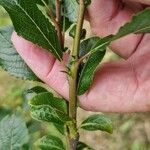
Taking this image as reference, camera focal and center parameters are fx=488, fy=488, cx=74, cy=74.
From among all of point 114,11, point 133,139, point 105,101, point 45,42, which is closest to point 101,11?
point 114,11

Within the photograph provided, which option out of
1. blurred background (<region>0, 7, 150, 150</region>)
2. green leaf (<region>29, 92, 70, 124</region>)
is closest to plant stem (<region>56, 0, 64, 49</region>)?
green leaf (<region>29, 92, 70, 124</region>)

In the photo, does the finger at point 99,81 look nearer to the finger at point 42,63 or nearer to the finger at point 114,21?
the finger at point 42,63

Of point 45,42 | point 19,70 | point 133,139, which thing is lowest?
point 133,139

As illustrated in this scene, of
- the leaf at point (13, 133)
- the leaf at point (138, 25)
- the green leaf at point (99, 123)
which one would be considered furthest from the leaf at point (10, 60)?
the leaf at point (138, 25)

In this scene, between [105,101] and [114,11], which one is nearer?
[105,101]

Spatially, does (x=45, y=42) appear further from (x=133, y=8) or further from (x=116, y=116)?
(x=116, y=116)

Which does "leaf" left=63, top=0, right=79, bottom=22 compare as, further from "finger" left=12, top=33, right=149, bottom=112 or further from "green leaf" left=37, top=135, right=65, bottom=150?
"green leaf" left=37, top=135, right=65, bottom=150

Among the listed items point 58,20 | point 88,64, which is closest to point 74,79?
point 88,64
